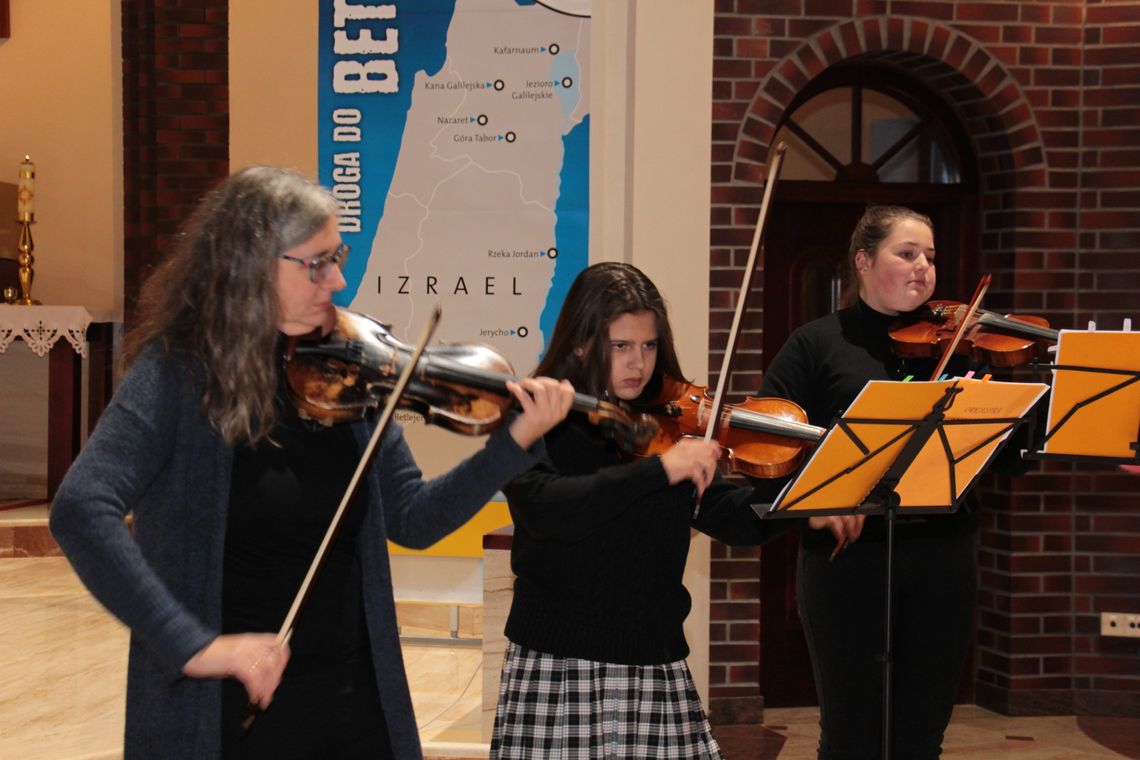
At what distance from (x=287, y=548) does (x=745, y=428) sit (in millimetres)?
1050

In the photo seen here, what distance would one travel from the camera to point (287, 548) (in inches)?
62.1

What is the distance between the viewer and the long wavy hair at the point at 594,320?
2.15m

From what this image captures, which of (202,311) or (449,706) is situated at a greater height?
(202,311)

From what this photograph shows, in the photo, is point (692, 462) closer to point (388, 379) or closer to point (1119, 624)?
point (388, 379)

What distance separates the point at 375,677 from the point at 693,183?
2964 mm

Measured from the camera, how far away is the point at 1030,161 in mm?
4438

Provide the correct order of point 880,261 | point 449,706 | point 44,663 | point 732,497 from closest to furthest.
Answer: point 732,497, point 880,261, point 449,706, point 44,663

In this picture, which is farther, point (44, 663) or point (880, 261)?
point (44, 663)

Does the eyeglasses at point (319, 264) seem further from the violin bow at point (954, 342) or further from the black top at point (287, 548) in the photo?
the violin bow at point (954, 342)

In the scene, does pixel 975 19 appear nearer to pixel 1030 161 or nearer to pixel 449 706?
pixel 1030 161

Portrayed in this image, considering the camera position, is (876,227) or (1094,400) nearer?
(1094,400)

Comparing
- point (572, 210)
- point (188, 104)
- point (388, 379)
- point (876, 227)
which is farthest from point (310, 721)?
point (188, 104)

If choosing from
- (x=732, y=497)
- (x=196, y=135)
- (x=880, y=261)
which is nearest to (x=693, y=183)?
(x=880, y=261)

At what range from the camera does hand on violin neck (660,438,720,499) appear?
1978 millimetres
